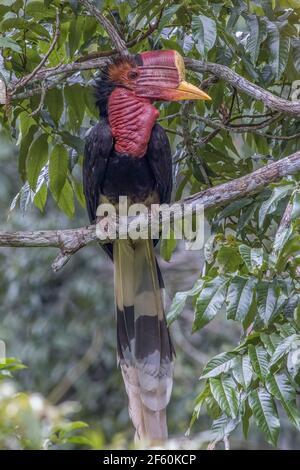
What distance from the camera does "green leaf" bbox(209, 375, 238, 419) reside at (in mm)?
2338

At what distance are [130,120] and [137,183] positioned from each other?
0.24m

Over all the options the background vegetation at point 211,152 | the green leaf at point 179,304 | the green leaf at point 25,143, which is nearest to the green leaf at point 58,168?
the background vegetation at point 211,152

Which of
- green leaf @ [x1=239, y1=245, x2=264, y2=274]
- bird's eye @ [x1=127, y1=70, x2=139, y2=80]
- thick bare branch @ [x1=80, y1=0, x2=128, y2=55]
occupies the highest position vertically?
thick bare branch @ [x1=80, y1=0, x2=128, y2=55]

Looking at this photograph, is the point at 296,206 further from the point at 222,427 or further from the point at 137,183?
the point at 137,183

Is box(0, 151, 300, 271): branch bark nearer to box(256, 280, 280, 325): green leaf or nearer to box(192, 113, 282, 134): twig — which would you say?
box(192, 113, 282, 134): twig

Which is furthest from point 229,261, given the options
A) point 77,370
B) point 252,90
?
point 77,370

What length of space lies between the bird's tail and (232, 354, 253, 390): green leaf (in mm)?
815

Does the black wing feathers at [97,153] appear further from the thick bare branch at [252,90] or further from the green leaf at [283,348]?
the green leaf at [283,348]

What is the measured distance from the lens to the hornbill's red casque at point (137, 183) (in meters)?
3.32

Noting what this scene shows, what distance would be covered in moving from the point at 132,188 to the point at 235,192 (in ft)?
2.41

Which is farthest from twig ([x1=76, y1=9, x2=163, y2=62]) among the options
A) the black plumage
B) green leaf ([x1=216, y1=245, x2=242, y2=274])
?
green leaf ([x1=216, y1=245, x2=242, y2=274])

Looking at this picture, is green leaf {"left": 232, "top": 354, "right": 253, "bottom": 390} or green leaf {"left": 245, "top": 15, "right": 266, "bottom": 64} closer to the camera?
green leaf {"left": 232, "top": 354, "right": 253, "bottom": 390}

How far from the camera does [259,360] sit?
93.7 inches
